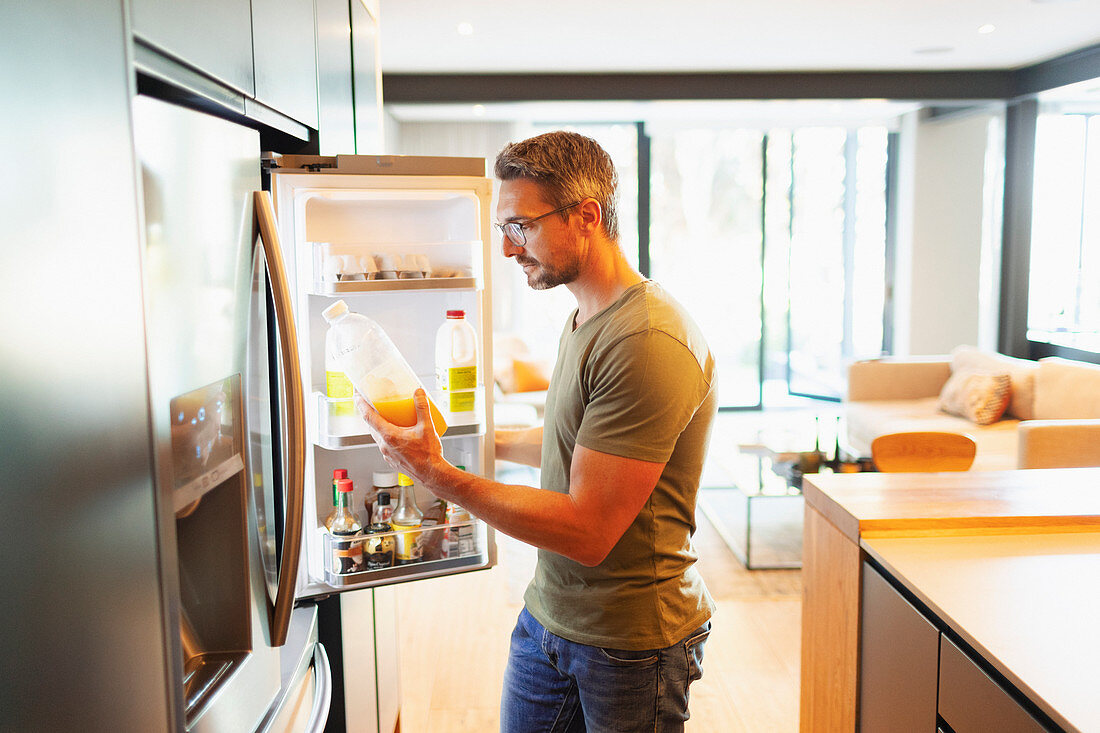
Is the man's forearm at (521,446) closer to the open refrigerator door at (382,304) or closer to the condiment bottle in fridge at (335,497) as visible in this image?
the open refrigerator door at (382,304)

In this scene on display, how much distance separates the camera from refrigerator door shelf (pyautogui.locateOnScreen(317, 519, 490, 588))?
64.1 inches

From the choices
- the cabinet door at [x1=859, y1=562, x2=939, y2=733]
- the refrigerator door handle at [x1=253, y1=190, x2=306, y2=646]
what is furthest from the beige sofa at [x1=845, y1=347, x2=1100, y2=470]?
the refrigerator door handle at [x1=253, y1=190, x2=306, y2=646]

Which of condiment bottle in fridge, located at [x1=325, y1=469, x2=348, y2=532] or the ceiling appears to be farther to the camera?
the ceiling

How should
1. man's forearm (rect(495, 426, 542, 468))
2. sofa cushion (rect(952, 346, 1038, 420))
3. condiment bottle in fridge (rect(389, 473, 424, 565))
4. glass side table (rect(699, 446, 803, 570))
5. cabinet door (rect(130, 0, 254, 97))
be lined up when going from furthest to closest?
sofa cushion (rect(952, 346, 1038, 420)) < glass side table (rect(699, 446, 803, 570)) < man's forearm (rect(495, 426, 542, 468)) < condiment bottle in fridge (rect(389, 473, 424, 565)) < cabinet door (rect(130, 0, 254, 97))

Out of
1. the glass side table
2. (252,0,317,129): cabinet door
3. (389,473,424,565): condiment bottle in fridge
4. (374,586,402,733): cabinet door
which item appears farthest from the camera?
the glass side table

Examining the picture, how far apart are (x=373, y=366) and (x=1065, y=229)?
6153mm

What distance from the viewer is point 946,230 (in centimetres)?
689

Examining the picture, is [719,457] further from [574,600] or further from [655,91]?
[574,600]

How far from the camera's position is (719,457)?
459cm

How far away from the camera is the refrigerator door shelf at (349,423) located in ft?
5.17

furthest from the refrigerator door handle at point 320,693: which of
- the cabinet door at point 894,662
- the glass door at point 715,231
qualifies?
the glass door at point 715,231

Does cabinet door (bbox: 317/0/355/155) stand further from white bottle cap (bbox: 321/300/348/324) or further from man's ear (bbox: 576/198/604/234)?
man's ear (bbox: 576/198/604/234)

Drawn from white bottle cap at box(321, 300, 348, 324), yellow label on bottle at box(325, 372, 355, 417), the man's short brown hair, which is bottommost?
yellow label on bottle at box(325, 372, 355, 417)

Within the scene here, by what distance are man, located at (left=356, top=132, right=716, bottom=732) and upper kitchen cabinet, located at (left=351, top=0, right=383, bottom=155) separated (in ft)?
2.64
